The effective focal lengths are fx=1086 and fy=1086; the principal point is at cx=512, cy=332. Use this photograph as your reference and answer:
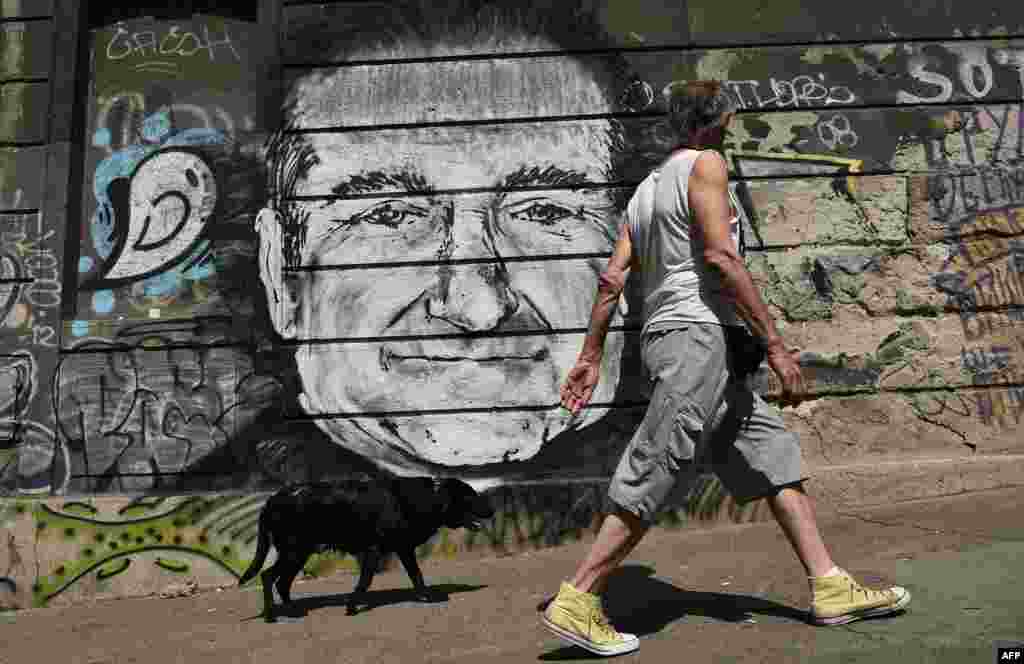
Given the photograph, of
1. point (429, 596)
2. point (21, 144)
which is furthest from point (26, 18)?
point (429, 596)

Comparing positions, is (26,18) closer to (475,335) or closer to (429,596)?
(475,335)

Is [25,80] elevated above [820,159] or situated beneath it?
elevated above

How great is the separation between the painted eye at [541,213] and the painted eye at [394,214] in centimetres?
50

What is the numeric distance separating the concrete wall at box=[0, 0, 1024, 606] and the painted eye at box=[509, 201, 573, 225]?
0.03 ft

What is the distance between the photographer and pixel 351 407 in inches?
221

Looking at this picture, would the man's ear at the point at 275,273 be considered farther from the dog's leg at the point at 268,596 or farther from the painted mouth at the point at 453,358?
the dog's leg at the point at 268,596

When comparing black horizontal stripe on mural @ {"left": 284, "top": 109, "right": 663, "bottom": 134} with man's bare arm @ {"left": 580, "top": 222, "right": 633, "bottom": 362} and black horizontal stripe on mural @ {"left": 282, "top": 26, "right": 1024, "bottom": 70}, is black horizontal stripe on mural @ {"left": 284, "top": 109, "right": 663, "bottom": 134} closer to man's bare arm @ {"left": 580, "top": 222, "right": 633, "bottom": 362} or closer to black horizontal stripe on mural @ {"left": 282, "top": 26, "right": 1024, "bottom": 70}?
black horizontal stripe on mural @ {"left": 282, "top": 26, "right": 1024, "bottom": 70}

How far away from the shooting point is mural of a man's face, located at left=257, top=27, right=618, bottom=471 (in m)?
5.60

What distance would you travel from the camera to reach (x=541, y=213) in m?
5.69

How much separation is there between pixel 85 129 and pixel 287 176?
3.82 ft

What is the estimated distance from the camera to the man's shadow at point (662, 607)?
3578 millimetres

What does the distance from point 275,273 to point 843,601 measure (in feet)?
11.3

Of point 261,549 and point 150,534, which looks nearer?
point 261,549

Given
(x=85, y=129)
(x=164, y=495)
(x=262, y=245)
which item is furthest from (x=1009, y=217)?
(x=85, y=129)
